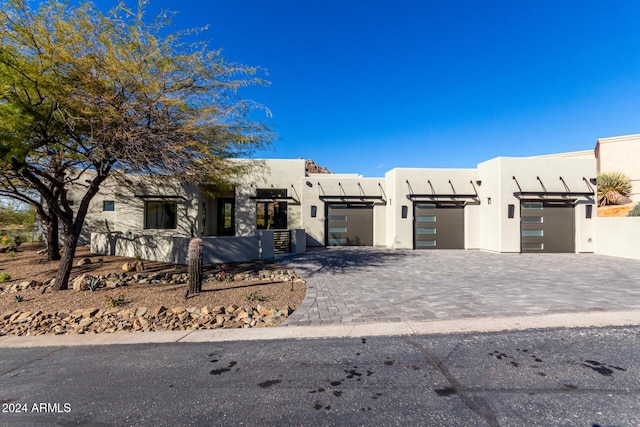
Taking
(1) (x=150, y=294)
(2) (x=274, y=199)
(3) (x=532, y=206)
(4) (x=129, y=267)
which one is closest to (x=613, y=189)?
(3) (x=532, y=206)

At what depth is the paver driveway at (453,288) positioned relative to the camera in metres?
4.95

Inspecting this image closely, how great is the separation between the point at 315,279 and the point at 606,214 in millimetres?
20802

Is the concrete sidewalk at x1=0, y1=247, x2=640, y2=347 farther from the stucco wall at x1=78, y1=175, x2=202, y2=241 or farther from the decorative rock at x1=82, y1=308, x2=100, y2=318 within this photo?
the stucco wall at x1=78, y1=175, x2=202, y2=241

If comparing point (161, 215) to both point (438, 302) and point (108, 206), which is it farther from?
point (438, 302)

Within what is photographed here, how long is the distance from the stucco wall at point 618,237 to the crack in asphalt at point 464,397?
1450 centimetres

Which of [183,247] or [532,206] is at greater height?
[532,206]

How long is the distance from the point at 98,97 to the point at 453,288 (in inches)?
354

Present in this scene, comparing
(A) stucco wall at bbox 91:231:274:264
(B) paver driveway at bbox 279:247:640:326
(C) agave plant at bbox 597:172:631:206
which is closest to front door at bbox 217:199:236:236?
(A) stucco wall at bbox 91:231:274:264

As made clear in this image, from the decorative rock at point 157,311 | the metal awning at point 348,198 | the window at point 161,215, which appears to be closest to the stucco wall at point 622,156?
the metal awning at point 348,198

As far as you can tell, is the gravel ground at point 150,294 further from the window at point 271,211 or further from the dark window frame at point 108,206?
the window at point 271,211

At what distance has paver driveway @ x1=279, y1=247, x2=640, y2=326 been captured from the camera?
4953 mm

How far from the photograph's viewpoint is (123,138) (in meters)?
5.56

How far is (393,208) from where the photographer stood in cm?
1483

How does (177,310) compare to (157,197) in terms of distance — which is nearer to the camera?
(177,310)
